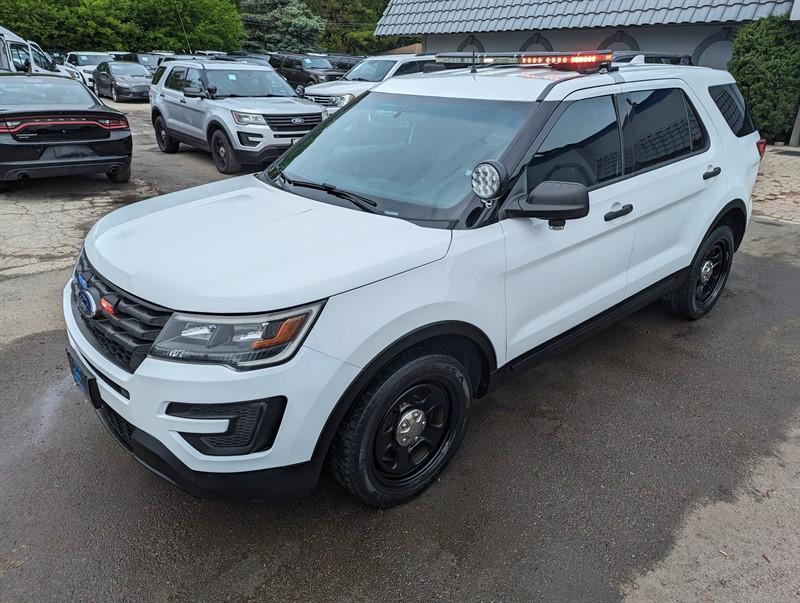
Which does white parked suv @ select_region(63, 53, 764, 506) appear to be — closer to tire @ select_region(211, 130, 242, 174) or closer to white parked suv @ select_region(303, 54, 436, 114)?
tire @ select_region(211, 130, 242, 174)

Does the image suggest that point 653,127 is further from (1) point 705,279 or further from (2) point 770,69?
(2) point 770,69

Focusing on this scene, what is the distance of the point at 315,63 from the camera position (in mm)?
22328

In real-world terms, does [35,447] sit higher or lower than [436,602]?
lower

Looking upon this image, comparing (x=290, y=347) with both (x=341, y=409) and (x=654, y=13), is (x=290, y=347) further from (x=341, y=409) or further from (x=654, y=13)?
(x=654, y=13)

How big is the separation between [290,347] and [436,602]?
1119 mm

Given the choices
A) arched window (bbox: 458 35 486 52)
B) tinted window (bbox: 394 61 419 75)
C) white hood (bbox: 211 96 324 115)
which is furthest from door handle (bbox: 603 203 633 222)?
arched window (bbox: 458 35 486 52)

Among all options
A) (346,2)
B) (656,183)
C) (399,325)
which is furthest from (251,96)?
(346,2)

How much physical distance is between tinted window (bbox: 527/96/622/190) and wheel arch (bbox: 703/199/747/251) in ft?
4.53

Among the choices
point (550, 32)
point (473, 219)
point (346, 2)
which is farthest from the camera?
point (346, 2)

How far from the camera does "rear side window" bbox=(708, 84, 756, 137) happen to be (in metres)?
4.34

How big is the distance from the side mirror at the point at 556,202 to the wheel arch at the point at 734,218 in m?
2.06

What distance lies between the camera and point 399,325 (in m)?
2.42

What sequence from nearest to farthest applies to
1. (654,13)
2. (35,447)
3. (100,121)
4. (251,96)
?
(35,447) < (100,121) < (251,96) < (654,13)

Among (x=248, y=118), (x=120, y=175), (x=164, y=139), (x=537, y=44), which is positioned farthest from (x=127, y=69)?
(x=120, y=175)
